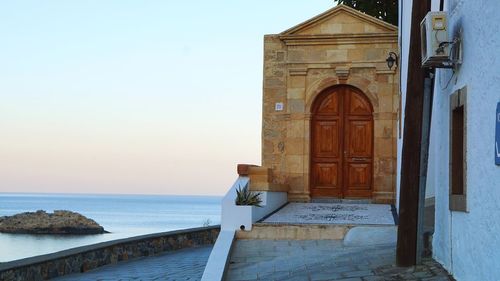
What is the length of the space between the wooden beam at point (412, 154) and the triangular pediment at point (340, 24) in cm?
782

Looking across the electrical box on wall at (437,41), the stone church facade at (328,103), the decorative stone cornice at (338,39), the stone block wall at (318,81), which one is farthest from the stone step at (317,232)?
the decorative stone cornice at (338,39)

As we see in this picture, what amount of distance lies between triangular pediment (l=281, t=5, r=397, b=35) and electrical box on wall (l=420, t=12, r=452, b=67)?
8.82m

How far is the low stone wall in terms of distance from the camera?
1115 centimetres

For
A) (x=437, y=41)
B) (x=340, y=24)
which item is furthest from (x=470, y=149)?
(x=340, y=24)

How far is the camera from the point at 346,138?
54.9 ft

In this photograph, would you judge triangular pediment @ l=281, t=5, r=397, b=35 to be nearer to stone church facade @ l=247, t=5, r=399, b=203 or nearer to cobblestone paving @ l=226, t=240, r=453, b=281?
stone church facade @ l=247, t=5, r=399, b=203

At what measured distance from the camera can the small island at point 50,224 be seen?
40.2 metres

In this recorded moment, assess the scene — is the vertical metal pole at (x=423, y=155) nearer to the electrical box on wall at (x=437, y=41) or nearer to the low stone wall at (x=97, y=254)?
the electrical box on wall at (x=437, y=41)

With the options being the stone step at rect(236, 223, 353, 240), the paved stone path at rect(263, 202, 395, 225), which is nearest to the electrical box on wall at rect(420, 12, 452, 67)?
the stone step at rect(236, 223, 353, 240)

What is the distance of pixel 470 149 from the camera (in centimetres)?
720

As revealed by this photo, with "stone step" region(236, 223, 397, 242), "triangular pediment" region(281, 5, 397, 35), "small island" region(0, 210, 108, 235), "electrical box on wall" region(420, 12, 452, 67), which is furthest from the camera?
"small island" region(0, 210, 108, 235)

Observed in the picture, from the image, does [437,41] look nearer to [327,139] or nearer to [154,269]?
[154,269]

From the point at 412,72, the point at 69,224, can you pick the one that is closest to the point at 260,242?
the point at 412,72

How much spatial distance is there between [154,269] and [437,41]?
22.9 ft
